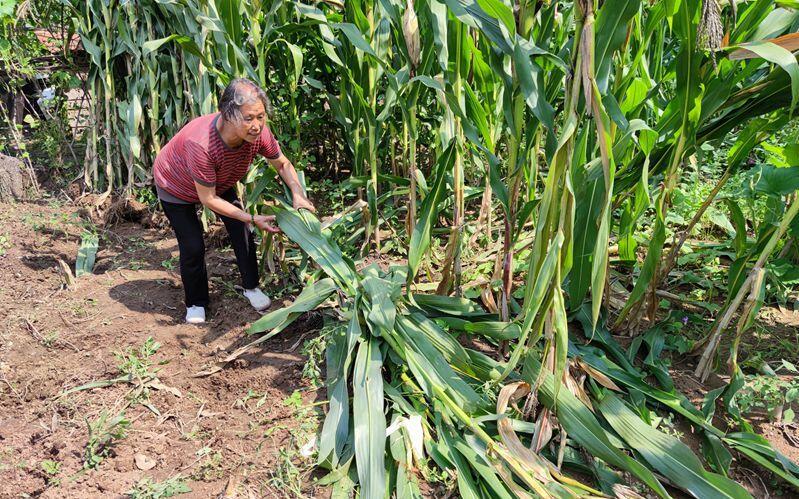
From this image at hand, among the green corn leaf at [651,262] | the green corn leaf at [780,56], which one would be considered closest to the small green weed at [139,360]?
the green corn leaf at [651,262]

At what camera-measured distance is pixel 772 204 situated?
2361 millimetres

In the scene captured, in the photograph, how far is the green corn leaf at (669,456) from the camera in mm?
1823

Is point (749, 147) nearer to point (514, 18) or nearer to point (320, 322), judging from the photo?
point (514, 18)

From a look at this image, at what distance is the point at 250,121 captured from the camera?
246 cm

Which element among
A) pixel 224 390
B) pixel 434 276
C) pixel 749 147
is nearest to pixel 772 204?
pixel 749 147

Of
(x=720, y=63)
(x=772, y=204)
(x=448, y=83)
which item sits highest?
(x=720, y=63)

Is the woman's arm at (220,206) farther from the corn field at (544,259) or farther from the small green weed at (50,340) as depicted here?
the small green weed at (50,340)

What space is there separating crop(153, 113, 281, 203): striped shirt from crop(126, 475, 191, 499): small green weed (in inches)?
49.1

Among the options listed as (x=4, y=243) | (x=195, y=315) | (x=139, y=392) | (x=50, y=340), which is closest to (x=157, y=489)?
(x=139, y=392)

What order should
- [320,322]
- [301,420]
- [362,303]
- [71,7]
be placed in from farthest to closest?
[71,7] < [320,322] < [362,303] < [301,420]

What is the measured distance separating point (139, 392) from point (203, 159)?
40.7 inches

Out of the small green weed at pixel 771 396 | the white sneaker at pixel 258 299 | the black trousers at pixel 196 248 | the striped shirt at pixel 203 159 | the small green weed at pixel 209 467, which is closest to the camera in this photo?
the small green weed at pixel 209 467

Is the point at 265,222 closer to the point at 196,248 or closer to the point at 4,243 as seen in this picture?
the point at 196,248

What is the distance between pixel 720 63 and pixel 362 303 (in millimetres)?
1645
